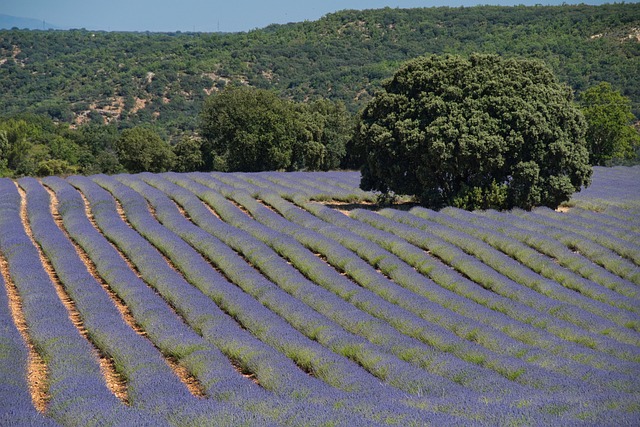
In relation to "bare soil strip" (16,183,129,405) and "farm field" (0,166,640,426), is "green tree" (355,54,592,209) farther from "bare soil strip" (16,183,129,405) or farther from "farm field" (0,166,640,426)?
"bare soil strip" (16,183,129,405)

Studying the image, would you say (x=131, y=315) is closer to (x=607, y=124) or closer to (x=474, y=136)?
(x=474, y=136)

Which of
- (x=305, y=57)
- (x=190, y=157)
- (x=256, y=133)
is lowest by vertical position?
(x=190, y=157)

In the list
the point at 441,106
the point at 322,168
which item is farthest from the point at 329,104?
the point at 441,106

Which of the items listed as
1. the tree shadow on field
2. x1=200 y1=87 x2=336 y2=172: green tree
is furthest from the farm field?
x1=200 y1=87 x2=336 y2=172: green tree

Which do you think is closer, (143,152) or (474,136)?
(474,136)

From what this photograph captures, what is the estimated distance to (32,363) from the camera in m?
12.2

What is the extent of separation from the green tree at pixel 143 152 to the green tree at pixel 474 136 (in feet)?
83.7

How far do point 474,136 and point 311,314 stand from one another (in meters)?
12.0

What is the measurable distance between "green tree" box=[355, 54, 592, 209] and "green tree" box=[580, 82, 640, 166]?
28.6 metres

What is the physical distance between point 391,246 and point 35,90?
287 ft

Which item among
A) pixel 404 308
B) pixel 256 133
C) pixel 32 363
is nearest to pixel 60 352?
pixel 32 363

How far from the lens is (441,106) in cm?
2470

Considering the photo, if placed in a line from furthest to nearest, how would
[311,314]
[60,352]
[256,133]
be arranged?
[256,133]
[311,314]
[60,352]

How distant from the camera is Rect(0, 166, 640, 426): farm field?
934 centimetres
